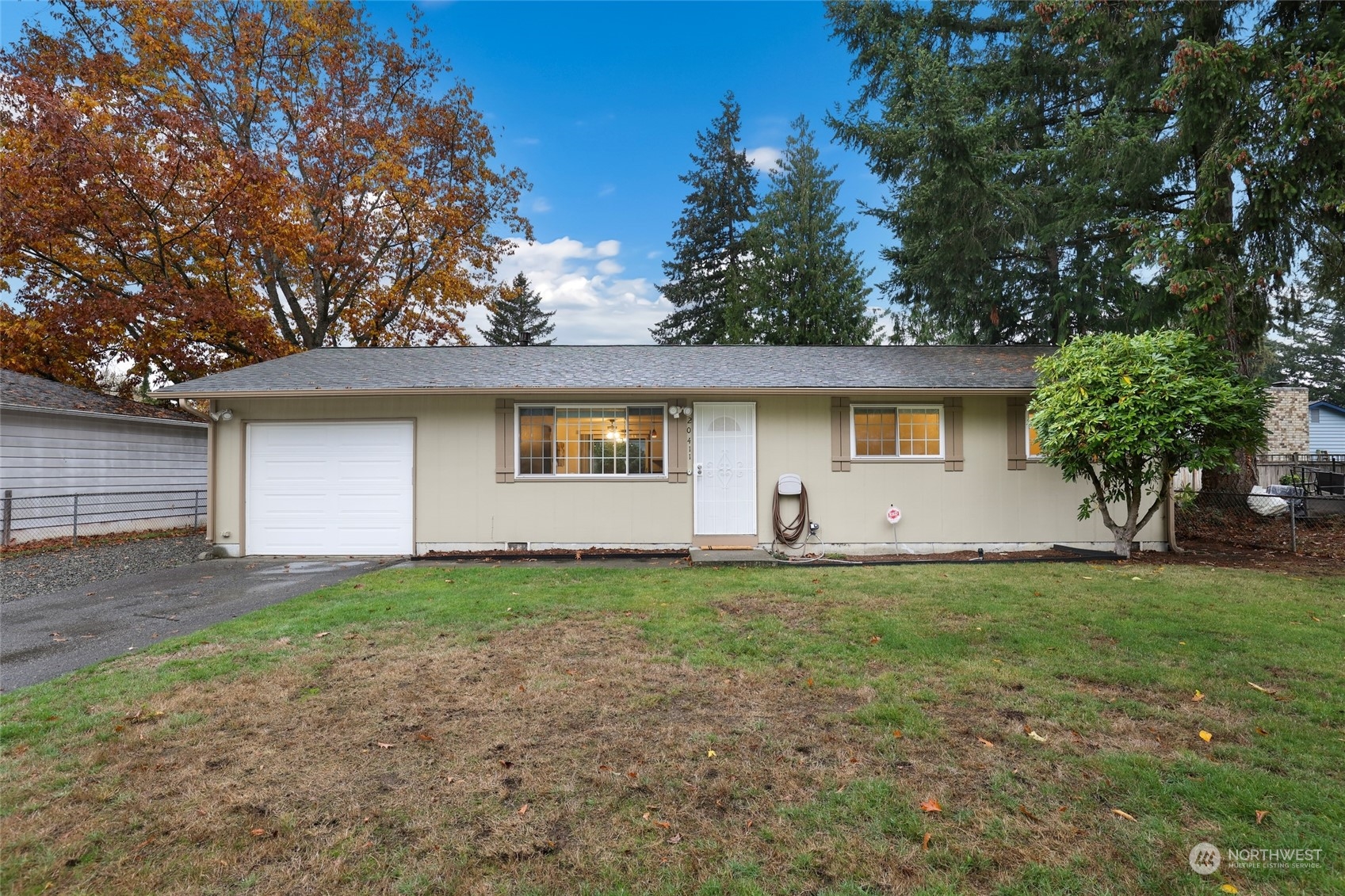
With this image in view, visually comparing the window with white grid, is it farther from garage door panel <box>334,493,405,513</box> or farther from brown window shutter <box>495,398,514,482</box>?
garage door panel <box>334,493,405,513</box>

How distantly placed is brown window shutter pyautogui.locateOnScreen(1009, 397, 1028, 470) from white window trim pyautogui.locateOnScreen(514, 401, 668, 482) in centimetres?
490

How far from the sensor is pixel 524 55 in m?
13.4

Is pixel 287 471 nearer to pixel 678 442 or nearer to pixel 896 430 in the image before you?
pixel 678 442

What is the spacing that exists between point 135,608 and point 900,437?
8.96 m

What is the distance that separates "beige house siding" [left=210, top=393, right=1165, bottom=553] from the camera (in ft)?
26.5

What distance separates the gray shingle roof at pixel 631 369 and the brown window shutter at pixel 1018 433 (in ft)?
1.14

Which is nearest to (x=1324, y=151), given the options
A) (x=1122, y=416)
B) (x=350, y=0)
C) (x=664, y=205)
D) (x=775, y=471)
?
(x=1122, y=416)

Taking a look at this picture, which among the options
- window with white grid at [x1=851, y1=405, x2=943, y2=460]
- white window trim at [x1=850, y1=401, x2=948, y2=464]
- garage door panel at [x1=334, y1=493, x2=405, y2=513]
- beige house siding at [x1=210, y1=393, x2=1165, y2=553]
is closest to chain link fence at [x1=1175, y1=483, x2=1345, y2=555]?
beige house siding at [x1=210, y1=393, x2=1165, y2=553]

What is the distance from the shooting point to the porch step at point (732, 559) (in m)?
7.12

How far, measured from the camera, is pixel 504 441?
813cm

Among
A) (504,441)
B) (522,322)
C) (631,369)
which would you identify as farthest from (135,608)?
(522,322)

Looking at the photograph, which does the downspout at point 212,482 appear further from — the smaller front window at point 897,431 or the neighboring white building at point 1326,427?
the neighboring white building at point 1326,427

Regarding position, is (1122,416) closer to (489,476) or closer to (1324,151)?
(1324,151)

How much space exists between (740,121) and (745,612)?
23.7m
